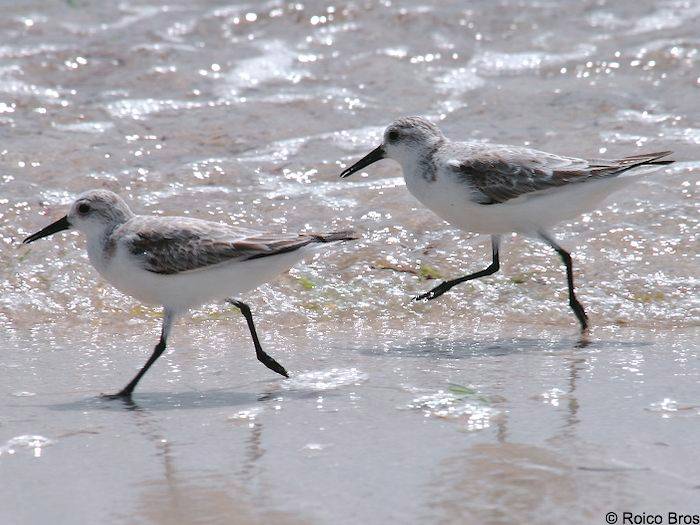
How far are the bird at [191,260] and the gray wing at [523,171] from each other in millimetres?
1532

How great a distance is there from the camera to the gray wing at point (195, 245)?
19.1 feet

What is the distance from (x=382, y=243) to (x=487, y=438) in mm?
3400

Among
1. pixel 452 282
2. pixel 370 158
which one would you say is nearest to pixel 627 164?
pixel 452 282

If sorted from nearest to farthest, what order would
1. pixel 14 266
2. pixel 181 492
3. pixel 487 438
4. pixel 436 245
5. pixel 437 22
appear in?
pixel 181 492, pixel 487 438, pixel 14 266, pixel 436 245, pixel 437 22

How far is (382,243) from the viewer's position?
7938 mm

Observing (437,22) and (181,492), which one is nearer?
(181,492)

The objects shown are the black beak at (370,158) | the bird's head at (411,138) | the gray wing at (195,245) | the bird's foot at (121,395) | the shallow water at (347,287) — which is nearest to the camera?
the shallow water at (347,287)

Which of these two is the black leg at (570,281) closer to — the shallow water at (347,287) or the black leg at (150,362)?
the shallow water at (347,287)

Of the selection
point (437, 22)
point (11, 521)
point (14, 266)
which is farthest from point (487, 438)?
point (437, 22)

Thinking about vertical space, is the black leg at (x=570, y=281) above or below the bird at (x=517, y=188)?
below

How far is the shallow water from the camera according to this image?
167 inches

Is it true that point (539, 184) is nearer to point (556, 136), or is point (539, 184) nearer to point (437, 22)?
point (556, 136)

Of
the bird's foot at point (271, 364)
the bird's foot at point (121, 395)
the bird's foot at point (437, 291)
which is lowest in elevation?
the bird's foot at point (121, 395)

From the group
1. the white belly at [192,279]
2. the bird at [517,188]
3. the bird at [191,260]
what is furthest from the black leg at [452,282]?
the white belly at [192,279]
